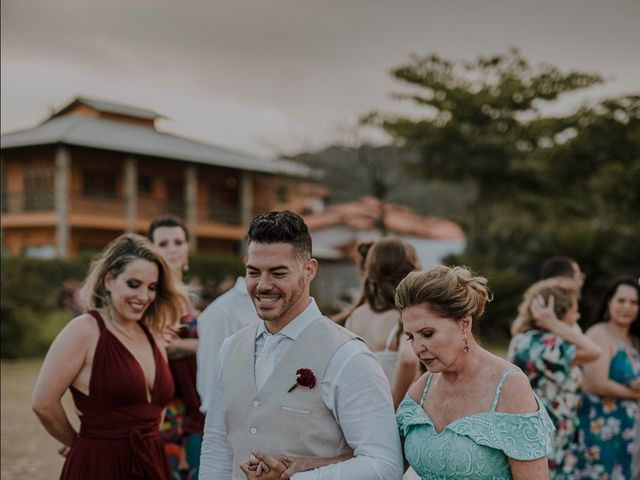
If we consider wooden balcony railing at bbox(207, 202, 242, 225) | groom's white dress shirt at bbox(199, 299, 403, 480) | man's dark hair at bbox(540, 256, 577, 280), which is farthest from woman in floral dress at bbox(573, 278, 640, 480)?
wooden balcony railing at bbox(207, 202, 242, 225)

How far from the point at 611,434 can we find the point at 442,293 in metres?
3.98

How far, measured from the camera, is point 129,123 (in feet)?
105

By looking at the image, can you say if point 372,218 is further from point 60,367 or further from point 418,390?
point 418,390

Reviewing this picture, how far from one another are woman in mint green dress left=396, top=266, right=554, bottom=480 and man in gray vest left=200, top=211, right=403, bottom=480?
182 millimetres

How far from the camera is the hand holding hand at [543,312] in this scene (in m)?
5.64

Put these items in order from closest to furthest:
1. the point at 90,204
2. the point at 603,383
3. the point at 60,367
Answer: the point at 60,367 < the point at 603,383 < the point at 90,204

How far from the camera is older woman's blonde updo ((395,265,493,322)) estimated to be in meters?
2.90

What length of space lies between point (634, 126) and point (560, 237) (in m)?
3.61

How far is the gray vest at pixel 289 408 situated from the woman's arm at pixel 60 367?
1285 mm

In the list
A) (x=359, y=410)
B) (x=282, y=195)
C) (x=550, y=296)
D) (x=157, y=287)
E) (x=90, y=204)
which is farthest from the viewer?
(x=282, y=195)

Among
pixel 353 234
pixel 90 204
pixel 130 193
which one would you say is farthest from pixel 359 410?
pixel 353 234

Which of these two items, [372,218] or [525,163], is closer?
[525,163]

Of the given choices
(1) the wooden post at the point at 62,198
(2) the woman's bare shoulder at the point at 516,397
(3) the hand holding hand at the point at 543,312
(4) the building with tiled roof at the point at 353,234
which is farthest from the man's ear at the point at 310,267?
(1) the wooden post at the point at 62,198

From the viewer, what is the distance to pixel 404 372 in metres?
4.28
